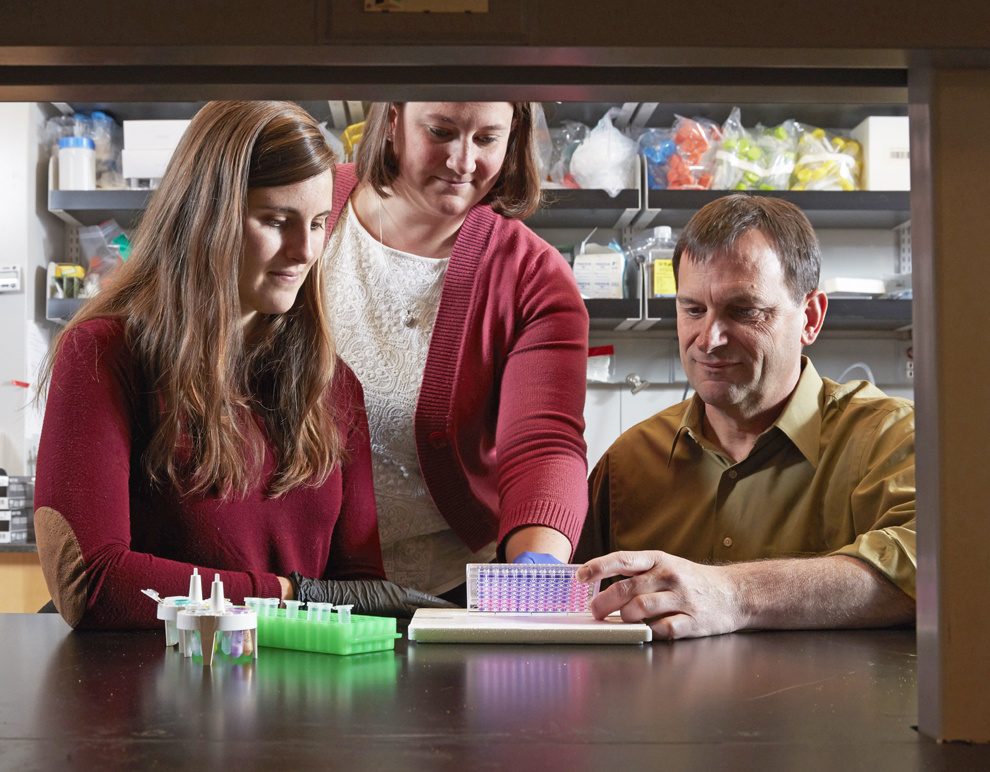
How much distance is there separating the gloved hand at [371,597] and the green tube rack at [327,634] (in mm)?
240

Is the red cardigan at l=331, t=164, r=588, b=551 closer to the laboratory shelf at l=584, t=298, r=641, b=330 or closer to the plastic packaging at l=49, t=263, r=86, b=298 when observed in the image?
the laboratory shelf at l=584, t=298, r=641, b=330

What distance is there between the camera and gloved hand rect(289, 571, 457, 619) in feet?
3.55

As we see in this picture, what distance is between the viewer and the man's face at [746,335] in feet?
5.34

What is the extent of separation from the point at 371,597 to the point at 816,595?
1.81ft

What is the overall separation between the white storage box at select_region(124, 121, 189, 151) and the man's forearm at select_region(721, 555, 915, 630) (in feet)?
8.48

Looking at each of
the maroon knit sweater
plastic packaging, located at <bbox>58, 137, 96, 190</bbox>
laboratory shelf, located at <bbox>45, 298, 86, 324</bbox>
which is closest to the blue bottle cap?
plastic packaging, located at <bbox>58, 137, 96, 190</bbox>

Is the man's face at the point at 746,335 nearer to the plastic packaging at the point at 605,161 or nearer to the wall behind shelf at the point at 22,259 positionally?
the plastic packaging at the point at 605,161

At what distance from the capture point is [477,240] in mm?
1553

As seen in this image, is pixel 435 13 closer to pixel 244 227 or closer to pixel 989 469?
pixel 989 469

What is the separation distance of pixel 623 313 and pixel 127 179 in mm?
1761

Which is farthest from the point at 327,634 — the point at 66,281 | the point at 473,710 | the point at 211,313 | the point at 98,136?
the point at 98,136

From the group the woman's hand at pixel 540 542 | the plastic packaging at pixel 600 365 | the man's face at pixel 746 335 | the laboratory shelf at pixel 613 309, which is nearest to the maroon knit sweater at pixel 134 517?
the woman's hand at pixel 540 542

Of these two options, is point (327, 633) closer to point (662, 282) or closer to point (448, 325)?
point (448, 325)

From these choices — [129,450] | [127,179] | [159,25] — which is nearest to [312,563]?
[129,450]
